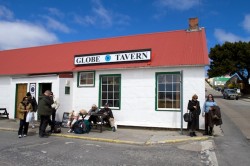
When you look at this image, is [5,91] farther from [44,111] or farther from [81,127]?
[81,127]

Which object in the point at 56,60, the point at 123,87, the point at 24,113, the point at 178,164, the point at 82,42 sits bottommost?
the point at 178,164

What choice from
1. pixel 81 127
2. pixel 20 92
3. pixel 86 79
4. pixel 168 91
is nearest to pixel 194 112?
pixel 168 91

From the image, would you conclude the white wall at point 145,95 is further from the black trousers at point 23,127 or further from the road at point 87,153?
the black trousers at point 23,127

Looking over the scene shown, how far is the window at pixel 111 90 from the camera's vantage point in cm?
1405

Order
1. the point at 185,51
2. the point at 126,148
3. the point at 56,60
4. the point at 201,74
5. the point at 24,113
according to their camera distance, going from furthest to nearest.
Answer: the point at 56,60
the point at 185,51
the point at 201,74
the point at 24,113
the point at 126,148

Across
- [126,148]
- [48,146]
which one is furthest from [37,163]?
[126,148]

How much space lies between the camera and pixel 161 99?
1307 centimetres

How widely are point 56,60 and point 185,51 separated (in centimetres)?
784

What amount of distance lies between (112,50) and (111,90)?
2402mm

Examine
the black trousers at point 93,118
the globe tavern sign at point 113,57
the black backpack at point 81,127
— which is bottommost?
the black backpack at point 81,127

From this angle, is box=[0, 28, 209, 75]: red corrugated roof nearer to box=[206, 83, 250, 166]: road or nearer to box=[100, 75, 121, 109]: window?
box=[100, 75, 121, 109]: window

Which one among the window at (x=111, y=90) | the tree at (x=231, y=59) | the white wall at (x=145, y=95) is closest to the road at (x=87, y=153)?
the white wall at (x=145, y=95)

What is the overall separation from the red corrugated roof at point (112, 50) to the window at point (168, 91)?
0.65 meters

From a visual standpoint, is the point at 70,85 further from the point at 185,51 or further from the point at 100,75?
the point at 185,51
